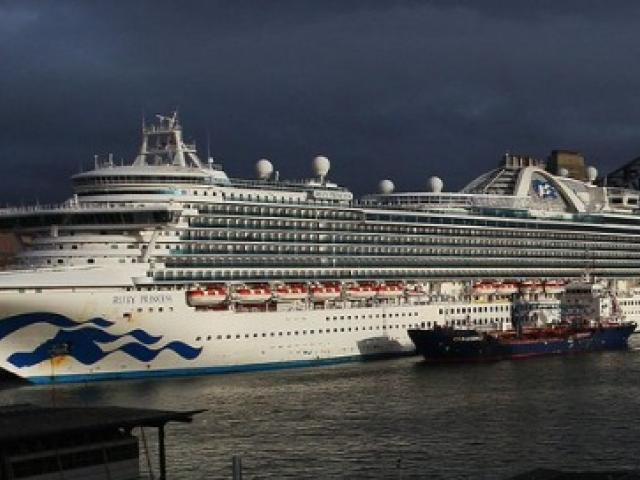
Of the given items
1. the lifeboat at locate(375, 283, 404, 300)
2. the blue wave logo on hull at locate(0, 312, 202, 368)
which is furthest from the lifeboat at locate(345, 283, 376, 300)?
the blue wave logo on hull at locate(0, 312, 202, 368)

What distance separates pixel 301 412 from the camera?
141 ft

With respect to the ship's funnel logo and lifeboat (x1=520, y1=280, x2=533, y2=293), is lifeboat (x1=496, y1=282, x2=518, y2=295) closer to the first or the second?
lifeboat (x1=520, y1=280, x2=533, y2=293)

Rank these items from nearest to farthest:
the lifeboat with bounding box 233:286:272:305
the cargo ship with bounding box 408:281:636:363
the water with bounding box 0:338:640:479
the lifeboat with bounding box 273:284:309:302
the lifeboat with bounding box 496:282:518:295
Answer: the water with bounding box 0:338:640:479
the lifeboat with bounding box 233:286:272:305
the lifeboat with bounding box 273:284:309:302
the cargo ship with bounding box 408:281:636:363
the lifeboat with bounding box 496:282:518:295

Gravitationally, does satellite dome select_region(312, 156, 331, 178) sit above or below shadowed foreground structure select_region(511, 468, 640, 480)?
above

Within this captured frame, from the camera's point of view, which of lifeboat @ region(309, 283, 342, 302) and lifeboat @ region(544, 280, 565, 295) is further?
lifeboat @ region(544, 280, 565, 295)

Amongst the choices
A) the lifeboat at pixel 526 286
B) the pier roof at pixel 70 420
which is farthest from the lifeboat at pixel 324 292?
the pier roof at pixel 70 420

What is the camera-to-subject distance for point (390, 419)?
136 feet

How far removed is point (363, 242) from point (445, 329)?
8232 mm

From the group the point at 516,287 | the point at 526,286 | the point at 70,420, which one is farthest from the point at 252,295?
the point at 70,420

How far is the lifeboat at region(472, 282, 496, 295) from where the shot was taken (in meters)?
76.0

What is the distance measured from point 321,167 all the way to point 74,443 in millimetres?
50737

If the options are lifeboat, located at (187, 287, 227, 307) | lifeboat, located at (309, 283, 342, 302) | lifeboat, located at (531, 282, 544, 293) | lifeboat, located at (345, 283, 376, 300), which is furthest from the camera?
lifeboat, located at (531, 282, 544, 293)

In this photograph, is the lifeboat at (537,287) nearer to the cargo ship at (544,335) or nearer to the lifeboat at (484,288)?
the cargo ship at (544,335)

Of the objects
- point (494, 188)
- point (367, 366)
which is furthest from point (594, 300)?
point (367, 366)
